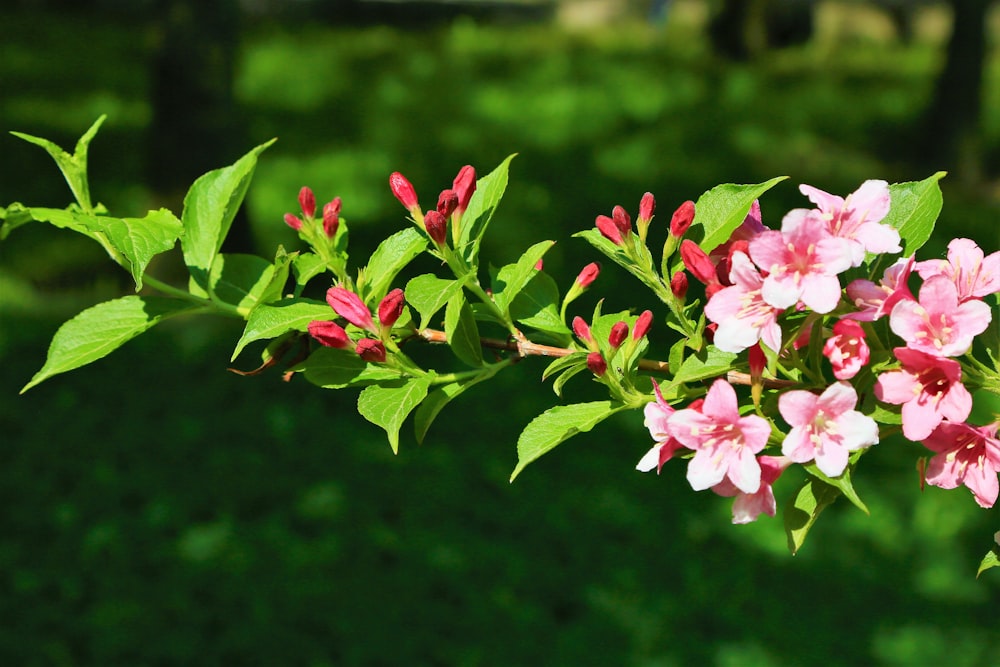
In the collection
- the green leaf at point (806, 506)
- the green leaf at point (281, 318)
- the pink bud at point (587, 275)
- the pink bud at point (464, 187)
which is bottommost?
the green leaf at point (806, 506)

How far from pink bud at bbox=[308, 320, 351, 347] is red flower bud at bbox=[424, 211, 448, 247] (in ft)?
0.48

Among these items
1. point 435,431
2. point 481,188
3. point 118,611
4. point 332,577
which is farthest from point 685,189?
point 481,188

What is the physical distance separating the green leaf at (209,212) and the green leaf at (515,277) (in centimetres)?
34

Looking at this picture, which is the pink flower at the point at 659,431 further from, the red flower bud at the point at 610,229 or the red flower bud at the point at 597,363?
the red flower bud at the point at 610,229

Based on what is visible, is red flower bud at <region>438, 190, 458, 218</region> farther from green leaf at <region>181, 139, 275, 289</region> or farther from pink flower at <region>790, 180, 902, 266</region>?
pink flower at <region>790, 180, 902, 266</region>

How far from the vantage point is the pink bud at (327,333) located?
1.21 meters

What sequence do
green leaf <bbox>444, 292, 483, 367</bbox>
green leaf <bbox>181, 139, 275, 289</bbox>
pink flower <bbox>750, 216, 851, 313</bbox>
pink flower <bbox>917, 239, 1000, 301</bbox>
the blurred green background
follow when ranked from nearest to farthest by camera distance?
pink flower <bbox>750, 216, 851, 313</bbox>
pink flower <bbox>917, 239, 1000, 301</bbox>
green leaf <bbox>444, 292, 483, 367</bbox>
green leaf <bbox>181, 139, 275, 289</bbox>
the blurred green background

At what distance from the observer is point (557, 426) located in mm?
1249

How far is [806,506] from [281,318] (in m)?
0.62

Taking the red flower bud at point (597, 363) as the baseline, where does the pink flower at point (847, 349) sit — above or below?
above

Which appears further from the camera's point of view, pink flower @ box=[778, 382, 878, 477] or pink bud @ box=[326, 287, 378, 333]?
pink bud @ box=[326, 287, 378, 333]

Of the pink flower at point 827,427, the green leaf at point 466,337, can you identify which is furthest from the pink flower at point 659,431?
the green leaf at point 466,337

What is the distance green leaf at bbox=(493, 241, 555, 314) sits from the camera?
1.27 metres

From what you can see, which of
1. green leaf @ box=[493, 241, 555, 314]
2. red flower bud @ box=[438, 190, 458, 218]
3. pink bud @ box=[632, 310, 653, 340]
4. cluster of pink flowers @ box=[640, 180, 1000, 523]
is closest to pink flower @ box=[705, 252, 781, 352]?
cluster of pink flowers @ box=[640, 180, 1000, 523]
